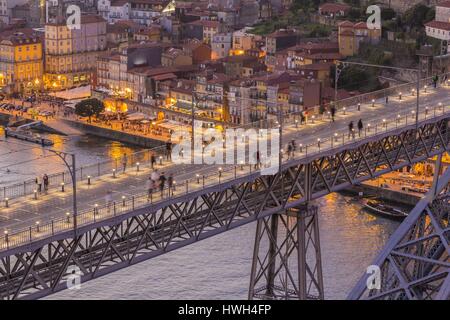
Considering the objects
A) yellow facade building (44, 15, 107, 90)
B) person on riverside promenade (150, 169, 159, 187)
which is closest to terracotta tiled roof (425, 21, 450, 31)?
yellow facade building (44, 15, 107, 90)

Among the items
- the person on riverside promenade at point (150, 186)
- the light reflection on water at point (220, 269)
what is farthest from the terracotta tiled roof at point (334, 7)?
the person on riverside promenade at point (150, 186)

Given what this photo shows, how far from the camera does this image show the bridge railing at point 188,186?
923 centimetres

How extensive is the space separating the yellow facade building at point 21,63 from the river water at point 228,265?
15.9 metres

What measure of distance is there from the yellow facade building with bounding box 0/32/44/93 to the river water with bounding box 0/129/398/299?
624 inches

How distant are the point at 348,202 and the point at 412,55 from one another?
11.0 meters

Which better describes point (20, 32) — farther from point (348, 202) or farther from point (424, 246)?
point (424, 246)

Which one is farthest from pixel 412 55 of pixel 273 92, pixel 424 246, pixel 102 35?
pixel 424 246

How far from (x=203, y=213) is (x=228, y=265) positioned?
495 centimetres

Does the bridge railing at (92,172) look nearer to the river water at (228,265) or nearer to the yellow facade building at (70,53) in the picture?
the river water at (228,265)

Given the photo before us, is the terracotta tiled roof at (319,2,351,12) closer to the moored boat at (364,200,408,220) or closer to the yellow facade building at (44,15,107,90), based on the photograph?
the yellow facade building at (44,15,107,90)

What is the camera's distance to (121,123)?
2895 cm

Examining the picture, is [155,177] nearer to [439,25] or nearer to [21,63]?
[439,25]

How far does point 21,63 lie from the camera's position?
34.4m

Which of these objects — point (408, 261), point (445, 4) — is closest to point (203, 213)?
point (408, 261)
